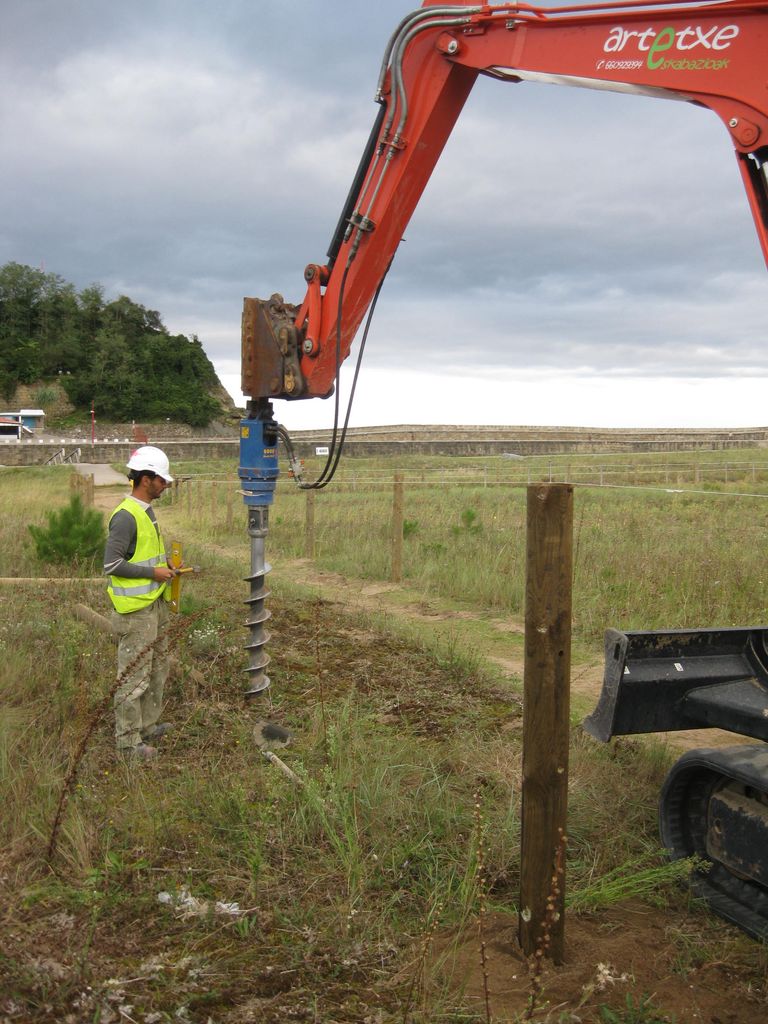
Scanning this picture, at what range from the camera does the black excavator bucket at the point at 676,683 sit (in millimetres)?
3770

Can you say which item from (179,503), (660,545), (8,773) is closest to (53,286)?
(179,503)

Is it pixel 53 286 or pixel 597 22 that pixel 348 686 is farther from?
pixel 53 286

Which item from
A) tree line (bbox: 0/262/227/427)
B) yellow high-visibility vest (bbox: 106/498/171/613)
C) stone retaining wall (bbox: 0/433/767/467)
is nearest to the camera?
yellow high-visibility vest (bbox: 106/498/171/613)

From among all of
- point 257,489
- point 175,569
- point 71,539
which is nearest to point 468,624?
point 257,489

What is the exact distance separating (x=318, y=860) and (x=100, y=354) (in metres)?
69.8

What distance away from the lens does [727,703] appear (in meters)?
3.76

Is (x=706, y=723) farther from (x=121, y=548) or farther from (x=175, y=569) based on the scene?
(x=121, y=548)

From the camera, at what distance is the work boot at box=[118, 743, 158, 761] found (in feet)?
16.4

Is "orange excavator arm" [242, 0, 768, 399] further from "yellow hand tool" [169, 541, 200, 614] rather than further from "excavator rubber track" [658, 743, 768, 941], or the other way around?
"excavator rubber track" [658, 743, 768, 941]

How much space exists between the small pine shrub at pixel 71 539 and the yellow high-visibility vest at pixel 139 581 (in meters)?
6.21

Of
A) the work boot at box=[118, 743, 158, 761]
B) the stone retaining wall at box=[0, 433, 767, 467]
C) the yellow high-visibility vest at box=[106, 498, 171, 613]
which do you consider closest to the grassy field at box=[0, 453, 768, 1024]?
the work boot at box=[118, 743, 158, 761]

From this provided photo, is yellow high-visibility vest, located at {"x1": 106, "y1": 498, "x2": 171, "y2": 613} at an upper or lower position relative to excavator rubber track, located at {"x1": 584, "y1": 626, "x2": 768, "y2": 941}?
upper

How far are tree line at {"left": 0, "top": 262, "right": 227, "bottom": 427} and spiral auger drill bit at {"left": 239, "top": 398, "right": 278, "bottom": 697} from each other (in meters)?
63.6

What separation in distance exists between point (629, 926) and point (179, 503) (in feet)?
75.4
